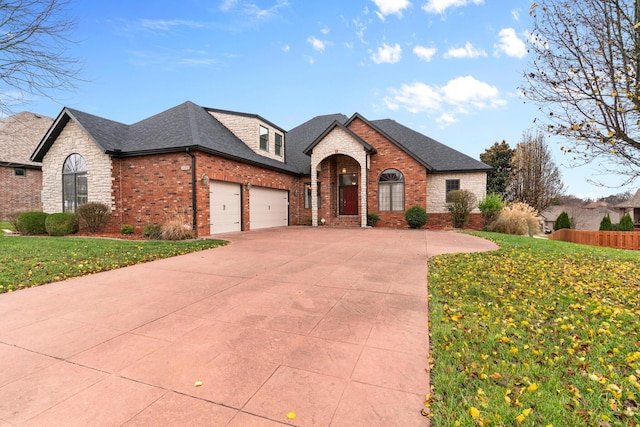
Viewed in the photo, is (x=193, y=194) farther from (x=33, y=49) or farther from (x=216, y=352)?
(x=216, y=352)

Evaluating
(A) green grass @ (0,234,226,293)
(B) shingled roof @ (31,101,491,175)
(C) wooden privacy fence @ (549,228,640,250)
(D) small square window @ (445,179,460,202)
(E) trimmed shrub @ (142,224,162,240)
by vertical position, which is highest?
(B) shingled roof @ (31,101,491,175)

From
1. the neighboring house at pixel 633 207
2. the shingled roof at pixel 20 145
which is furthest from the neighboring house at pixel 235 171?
the neighboring house at pixel 633 207

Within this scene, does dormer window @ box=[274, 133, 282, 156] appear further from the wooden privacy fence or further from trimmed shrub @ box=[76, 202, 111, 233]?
the wooden privacy fence

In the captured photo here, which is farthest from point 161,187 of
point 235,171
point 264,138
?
point 264,138

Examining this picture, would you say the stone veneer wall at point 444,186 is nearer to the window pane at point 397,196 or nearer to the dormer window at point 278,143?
the window pane at point 397,196

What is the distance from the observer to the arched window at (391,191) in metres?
16.8

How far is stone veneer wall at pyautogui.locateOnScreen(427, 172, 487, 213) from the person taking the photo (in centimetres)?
1720

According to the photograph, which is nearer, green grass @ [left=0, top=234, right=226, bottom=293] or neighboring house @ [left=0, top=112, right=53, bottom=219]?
green grass @ [left=0, top=234, right=226, bottom=293]

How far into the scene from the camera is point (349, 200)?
18594mm

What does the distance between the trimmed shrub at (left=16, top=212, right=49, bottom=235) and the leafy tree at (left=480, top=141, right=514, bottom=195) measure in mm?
28127

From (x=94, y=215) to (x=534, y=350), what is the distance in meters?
14.5

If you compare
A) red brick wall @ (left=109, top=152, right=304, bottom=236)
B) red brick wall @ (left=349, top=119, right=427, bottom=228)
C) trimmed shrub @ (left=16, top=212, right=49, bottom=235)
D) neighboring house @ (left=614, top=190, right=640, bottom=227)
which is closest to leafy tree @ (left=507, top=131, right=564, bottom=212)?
red brick wall @ (left=349, top=119, right=427, bottom=228)

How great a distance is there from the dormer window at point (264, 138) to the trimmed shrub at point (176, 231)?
704 cm

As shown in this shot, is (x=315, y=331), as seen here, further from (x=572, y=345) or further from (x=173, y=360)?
(x=572, y=345)
